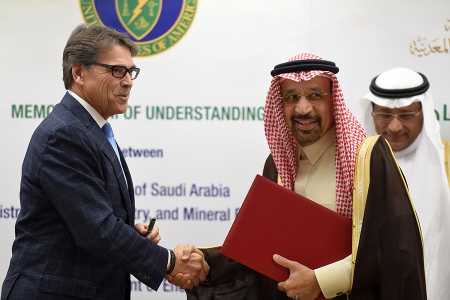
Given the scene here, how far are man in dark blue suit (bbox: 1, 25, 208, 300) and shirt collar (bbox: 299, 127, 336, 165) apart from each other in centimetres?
64

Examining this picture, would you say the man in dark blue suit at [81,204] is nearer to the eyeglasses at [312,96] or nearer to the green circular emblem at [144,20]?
the eyeglasses at [312,96]

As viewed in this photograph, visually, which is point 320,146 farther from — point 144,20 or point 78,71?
point 144,20

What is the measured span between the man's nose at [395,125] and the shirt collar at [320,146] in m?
1.11

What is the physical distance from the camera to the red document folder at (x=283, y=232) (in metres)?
2.00

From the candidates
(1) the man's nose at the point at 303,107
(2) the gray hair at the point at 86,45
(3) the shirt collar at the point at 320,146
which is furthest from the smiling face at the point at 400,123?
(2) the gray hair at the point at 86,45

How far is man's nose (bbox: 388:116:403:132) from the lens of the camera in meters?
3.26

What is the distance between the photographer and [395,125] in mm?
3260

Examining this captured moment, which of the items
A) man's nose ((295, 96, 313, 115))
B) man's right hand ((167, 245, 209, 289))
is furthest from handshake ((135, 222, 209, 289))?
man's nose ((295, 96, 313, 115))

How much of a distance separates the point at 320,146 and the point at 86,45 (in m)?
0.92

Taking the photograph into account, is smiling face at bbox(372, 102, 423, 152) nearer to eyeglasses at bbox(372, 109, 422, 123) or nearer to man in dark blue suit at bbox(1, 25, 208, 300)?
eyeglasses at bbox(372, 109, 422, 123)

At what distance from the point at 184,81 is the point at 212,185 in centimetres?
56

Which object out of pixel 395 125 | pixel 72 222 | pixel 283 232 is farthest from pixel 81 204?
pixel 395 125

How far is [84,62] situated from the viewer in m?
2.25

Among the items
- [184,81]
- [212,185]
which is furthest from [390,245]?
[184,81]
